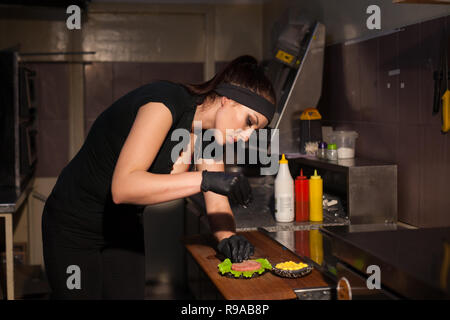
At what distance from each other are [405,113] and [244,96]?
85 centimetres

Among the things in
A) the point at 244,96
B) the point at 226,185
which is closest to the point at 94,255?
the point at 226,185

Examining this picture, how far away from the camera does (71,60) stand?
3850 millimetres

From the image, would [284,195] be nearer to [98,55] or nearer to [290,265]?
[290,265]

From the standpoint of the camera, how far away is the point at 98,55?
12.7 feet

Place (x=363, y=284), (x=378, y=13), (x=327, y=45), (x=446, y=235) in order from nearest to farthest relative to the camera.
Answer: (x=363, y=284) → (x=446, y=235) → (x=378, y=13) → (x=327, y=45)

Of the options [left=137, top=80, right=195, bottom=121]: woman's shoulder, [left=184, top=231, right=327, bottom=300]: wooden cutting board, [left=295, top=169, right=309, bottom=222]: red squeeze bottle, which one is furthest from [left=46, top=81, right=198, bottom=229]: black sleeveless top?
[left=295, top=169, right=309, bottom=222]: red squeeze bottle

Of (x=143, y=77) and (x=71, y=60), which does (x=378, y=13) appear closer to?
(x=143, y=77)

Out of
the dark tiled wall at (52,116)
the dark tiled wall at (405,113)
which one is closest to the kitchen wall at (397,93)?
the dark tiled wall at (405,113)

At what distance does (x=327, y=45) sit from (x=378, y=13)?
1.90 feet

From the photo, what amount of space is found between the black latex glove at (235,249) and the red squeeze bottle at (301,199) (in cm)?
56

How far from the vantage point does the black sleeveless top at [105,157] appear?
1.44m

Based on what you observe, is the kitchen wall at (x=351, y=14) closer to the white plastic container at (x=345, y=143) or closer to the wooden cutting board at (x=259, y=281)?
the white plastic container at (x=345, y=143)

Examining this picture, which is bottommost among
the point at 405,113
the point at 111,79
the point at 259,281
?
the point at 259,281
